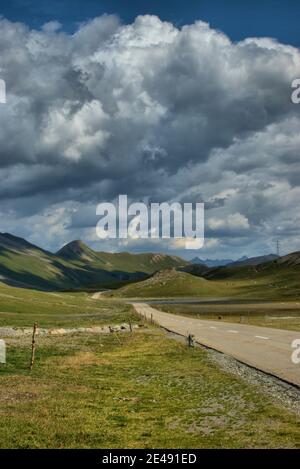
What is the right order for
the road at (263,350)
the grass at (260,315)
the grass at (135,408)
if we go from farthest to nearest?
the grass at (260,315), the road at (263,350), the grass at (135,408)

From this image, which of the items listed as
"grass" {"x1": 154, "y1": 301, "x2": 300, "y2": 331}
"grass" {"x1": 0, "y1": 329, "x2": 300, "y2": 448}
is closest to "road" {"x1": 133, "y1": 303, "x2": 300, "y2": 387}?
"grass" {"x1": 0, "y1": 329, "x2": 300, "y2": 448}

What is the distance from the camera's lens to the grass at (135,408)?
1750 cm

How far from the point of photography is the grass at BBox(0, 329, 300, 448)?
17500 millimetres

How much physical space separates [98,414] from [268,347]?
79.5 feet

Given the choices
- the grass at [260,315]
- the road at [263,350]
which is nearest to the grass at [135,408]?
the road at [263,350]

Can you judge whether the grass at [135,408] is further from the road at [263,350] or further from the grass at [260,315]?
the grass at [260,315]

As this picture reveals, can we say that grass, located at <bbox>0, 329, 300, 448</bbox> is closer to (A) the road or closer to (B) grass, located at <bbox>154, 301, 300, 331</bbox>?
(A) the road

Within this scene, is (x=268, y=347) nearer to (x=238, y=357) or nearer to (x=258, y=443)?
(x=238, y=357)

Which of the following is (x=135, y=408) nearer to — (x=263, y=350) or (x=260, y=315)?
(x=263, y=350)

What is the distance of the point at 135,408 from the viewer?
A: 23047 mm

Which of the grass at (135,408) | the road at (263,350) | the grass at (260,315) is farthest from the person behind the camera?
the grass at (260,315)

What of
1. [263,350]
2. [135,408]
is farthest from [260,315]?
[135,408]

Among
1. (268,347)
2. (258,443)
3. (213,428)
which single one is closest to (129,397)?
(213,428)

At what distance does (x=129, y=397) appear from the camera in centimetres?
2578
